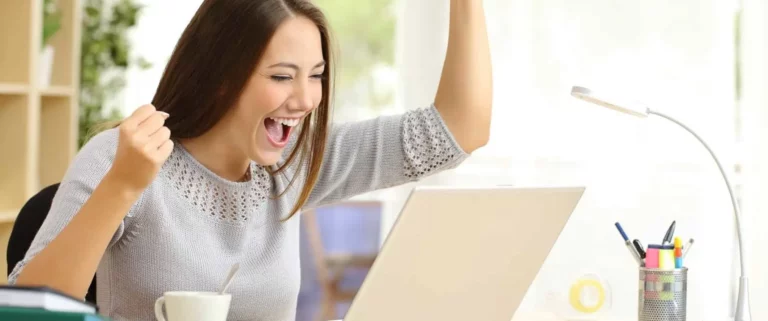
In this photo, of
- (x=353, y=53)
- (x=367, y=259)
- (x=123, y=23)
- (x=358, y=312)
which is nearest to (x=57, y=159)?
(x=123, y=23)

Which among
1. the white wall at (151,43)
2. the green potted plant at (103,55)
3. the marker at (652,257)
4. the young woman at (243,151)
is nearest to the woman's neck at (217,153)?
the young woman at (243,151)

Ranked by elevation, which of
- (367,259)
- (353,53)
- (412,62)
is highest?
(353,53)

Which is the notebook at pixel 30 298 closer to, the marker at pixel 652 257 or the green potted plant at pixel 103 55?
the marker at pixel 652 257

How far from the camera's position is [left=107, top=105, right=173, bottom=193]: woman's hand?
1257 mm

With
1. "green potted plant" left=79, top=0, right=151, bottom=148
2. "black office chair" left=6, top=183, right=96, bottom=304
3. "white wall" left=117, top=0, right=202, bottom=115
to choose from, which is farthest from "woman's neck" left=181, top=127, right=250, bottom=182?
"white wall" left=117, top=0, right=202, bottom=115

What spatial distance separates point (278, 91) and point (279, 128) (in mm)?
106

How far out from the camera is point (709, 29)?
2582 millimetres

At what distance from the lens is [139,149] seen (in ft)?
4.11

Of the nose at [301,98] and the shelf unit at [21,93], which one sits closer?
the nose at [301,98]

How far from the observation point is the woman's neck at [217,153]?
5.61 feet

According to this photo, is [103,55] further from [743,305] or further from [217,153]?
[743,305]

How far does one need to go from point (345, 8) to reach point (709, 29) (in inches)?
179

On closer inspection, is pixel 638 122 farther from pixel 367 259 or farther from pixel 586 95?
pixel 367 259

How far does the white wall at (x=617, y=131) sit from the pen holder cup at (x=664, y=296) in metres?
1.00
